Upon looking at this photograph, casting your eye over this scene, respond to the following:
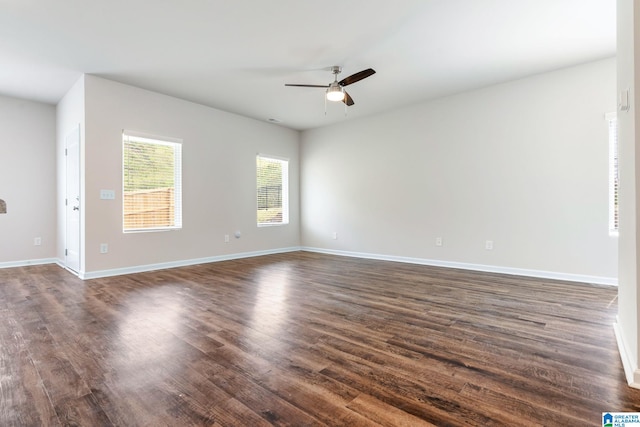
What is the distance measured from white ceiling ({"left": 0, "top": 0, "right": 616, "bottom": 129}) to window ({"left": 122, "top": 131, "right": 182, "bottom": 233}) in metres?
0.90

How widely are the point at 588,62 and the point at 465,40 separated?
189 centimetres

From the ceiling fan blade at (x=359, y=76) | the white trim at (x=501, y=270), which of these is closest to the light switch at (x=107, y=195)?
the ceiling fan blade at (x=359, y=76)

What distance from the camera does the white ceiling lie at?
2748 mm

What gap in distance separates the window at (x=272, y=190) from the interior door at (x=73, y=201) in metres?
2.93

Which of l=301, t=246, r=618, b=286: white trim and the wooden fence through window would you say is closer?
l=301, t=246, r=618, b=286: white trim

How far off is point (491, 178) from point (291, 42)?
3.41 metres

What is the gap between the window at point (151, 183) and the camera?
15.0 ft

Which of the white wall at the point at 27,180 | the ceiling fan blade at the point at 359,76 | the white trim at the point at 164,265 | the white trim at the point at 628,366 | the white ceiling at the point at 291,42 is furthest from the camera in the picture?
the white wall at the point at 27,180

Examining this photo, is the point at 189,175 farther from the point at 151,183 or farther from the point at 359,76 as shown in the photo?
the point at 359,76

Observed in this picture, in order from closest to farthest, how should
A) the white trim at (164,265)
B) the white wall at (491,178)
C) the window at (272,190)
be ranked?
the white wall at (491,178)
the white trim at (164,265)
the window at (272,190)

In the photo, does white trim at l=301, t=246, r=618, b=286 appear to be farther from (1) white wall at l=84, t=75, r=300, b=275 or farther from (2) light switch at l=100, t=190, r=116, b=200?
(2) light switch at l=100, t=190, r=116, b=200

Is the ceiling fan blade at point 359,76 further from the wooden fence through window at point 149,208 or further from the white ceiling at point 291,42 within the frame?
the wooden fence through window at point 149,208

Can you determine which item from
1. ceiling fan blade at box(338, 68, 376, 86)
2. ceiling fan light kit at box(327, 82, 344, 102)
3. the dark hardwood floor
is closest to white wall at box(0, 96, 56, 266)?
the dark hardwood floor

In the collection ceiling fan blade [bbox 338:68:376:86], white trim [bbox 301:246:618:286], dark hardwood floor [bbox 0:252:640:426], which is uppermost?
ceiling fan blade [bbox 338:68:376:86]
